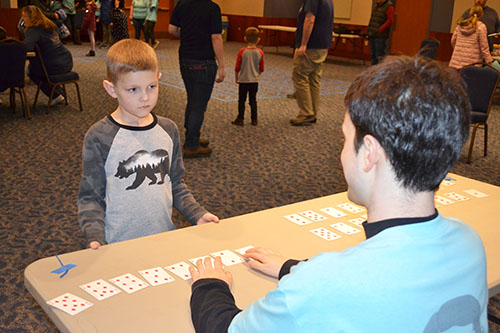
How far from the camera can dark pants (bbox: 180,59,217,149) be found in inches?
186

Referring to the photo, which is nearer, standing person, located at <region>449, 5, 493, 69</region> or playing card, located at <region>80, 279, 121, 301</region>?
playing card, located at <region>80, 279, 121, 301</region>

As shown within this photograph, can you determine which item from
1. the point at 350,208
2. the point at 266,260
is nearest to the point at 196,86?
the point at 350,208

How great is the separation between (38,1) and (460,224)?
10.5 meters

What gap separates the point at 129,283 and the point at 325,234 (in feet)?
2.33

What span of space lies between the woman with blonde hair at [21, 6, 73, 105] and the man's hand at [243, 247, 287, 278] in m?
5.66

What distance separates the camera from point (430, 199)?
3.13ft

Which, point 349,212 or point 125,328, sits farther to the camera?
point 349,212

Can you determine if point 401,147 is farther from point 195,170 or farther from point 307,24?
point 307,24

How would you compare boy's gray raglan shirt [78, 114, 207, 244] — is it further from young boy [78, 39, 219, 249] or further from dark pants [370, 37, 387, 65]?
dark pants [370, 37, 387, 65]

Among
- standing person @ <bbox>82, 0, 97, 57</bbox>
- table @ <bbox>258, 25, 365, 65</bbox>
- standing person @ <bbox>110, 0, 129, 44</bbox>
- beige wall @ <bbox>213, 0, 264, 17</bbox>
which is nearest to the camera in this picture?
standing person @ <bbox>110, 0, 129, 44</bbox>

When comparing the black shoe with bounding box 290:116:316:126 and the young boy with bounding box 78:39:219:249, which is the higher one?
the young boy with bounding box 78:39:219:249

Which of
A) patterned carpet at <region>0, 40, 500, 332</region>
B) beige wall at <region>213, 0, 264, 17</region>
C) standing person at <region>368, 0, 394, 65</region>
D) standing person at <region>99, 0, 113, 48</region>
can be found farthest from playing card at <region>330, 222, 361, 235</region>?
beige wall at <region>213, 0, 264, 17</region>

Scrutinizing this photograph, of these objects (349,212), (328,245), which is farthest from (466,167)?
(328,245)

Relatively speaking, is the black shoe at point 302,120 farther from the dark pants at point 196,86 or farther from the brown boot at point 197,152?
the dark pants at point 196,86
